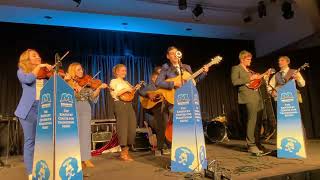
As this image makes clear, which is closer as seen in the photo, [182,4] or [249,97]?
[249,97]

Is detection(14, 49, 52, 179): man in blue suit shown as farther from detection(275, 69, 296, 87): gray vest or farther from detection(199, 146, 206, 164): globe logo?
detection(275, 69, 296, 87): gray vest

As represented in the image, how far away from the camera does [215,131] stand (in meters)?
6.88

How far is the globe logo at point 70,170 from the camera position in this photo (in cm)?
271

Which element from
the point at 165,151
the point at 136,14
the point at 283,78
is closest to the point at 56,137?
the point at 165,151

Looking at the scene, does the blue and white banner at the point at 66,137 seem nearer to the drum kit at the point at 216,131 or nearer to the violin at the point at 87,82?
the violin at the point at 87,82

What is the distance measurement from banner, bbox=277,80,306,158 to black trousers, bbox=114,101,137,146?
2.07m

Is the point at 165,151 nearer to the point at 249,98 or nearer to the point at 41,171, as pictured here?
the point at 249,98

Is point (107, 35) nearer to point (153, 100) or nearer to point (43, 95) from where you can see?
point (153, 100)

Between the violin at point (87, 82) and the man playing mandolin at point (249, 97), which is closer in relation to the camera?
the violin at point (87, 82)

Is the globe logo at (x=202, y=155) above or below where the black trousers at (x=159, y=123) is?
below

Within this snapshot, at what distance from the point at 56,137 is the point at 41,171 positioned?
1.05 feet

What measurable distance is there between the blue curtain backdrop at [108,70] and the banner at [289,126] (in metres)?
4.42

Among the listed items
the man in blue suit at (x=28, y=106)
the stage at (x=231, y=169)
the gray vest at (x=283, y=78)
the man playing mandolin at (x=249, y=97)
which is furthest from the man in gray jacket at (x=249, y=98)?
the man in blue suit at (x=28, y=106)

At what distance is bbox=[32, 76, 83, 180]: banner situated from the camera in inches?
106
